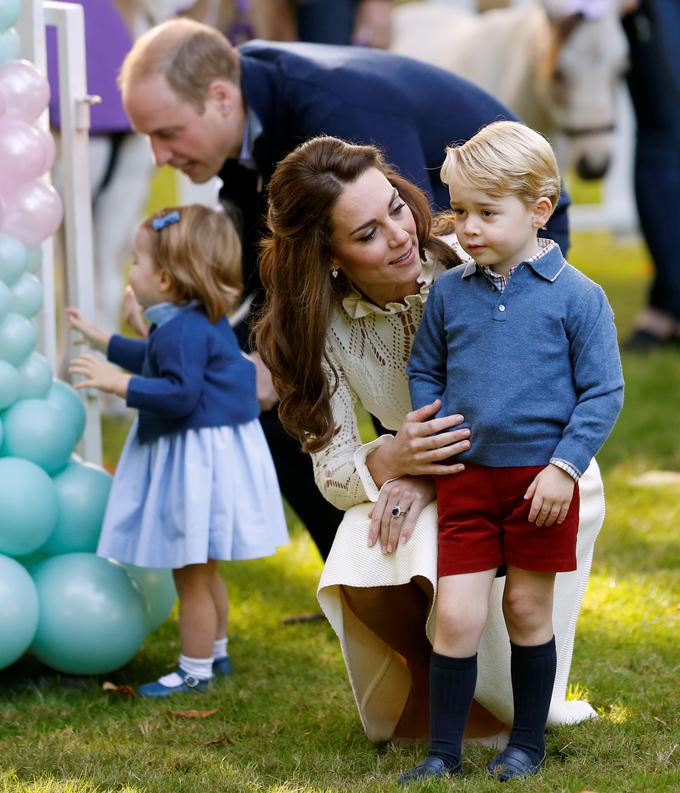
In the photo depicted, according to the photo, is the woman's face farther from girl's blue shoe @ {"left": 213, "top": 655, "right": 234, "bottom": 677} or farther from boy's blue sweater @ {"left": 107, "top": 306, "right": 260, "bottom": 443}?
girl's blue shoe @ {"left": 213, "top": 655, "right": 234, "bottom": 677}

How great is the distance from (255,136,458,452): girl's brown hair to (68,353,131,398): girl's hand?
21.7 inches

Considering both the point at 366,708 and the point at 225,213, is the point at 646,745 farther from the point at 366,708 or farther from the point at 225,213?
the point at 225,213

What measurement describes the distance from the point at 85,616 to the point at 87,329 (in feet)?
2.40

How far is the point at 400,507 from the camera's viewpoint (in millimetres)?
2779

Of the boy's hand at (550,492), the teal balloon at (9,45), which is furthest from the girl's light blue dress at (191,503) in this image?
Answer: the boy's hand at (550,492)

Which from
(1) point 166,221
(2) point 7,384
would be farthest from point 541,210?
(2) point 7,384

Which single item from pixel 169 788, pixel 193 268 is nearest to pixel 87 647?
pixel 169 788

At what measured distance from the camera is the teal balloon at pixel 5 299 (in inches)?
128

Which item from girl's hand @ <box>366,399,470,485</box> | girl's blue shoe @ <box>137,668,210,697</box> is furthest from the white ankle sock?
girl's hand @ <box>366,399,470,485</box>

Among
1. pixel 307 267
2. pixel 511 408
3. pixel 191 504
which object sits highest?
pixel 307 267

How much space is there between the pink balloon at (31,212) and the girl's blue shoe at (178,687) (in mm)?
1114

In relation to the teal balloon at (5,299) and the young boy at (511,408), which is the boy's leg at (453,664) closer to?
the young boy at (511,408)

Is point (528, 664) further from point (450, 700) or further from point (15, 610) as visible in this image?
point (15, 610)

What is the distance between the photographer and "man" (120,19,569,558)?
3.48m
